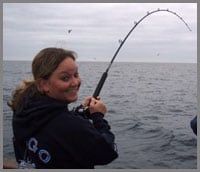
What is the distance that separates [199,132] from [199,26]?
3.40 ft

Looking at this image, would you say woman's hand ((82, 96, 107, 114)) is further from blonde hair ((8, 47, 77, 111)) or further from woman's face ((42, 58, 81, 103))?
blonde hair ((8, 47, 77, 111))

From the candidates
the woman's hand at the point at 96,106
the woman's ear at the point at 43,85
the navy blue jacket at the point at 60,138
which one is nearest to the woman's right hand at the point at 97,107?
the woman's hand at the point at 96,106

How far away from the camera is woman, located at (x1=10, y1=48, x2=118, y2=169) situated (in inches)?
74.6

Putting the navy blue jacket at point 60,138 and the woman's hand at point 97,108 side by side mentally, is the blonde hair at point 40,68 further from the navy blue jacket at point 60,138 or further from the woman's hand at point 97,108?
the woman's hand at point 97,108

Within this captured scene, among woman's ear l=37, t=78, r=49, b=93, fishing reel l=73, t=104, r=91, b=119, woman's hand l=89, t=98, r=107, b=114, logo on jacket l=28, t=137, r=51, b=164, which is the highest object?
woman's ear l=37, t=78, r=49, b=93

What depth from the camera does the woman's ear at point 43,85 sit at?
1987 mm

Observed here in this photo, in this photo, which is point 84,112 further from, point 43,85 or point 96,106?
point 43,85

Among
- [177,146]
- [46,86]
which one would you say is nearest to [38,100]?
[46,86]

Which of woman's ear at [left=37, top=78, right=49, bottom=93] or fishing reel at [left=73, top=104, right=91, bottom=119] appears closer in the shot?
woman's ear at [left=37, top=78, right=49, bottom=93]

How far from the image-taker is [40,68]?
199cm

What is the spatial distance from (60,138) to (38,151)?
0.50ft

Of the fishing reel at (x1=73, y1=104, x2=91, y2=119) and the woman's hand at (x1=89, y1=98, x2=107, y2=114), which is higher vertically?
the woman's hand at (x1=89, y1=98, x2=107, y2=114)

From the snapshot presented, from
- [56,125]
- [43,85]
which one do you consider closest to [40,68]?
[43,85]

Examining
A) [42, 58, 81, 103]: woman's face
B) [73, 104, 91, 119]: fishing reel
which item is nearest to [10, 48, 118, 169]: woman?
[42, 58, 81, 103]: woman's face
